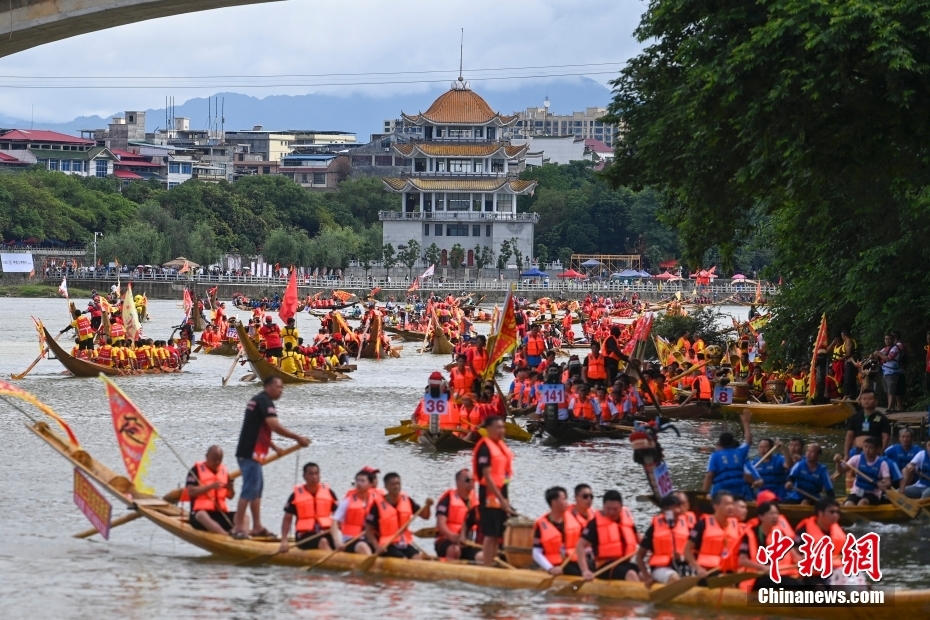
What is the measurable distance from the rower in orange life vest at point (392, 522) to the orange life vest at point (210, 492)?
4.87 ft

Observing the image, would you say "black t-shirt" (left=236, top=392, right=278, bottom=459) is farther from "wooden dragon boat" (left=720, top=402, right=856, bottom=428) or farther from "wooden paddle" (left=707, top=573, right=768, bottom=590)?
"wooden dragon boat" (left=720, top=402, right=856, bottom=428)

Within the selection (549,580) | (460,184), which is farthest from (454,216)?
(549,580)

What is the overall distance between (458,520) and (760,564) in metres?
2.79

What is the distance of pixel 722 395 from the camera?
25766mm

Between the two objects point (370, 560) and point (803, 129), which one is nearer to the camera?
point (370, 560)

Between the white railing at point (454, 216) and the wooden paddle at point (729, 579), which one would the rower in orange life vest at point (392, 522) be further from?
the white railing at point (454, 216)

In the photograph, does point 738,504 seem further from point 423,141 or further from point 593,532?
point 423,141

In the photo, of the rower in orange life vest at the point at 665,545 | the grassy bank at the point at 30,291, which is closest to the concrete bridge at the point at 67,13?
the rower in orange life vest at the point at 665,545

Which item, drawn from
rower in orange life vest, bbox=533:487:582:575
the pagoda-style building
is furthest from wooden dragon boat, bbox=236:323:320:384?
the pagoda-style building

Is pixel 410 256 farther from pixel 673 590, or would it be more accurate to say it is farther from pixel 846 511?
pixel 673 590

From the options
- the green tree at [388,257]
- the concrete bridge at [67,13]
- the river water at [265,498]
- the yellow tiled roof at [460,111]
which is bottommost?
the river water at [265,498]

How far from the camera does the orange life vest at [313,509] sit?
43.2 ft

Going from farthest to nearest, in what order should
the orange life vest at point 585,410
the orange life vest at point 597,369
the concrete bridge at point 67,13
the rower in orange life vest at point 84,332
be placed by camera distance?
the rower in orange life vest at point 84,332 < the concrete bridge at point 67,13 < the orange life vest at point 597,369 < the orange life vest at point 585,410

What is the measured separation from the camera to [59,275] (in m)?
100
